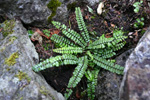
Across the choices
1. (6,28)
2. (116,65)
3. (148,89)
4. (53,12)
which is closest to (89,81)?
(116,65)

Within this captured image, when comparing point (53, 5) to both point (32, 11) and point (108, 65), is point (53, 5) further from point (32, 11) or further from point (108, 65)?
point (108, 65)

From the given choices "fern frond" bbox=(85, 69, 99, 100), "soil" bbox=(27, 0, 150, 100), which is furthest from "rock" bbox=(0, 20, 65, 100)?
"fern frond" bbox=(85, 69, 99, 100)

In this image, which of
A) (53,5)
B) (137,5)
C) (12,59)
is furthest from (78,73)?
(137,5)

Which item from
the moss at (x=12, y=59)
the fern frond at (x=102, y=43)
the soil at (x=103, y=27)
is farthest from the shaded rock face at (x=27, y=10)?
the fern frond at (x=102, y=43)

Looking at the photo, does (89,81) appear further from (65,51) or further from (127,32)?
(127,32)

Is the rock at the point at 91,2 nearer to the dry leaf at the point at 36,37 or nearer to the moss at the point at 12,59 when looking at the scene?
the dry leaf at the point at 36,37
